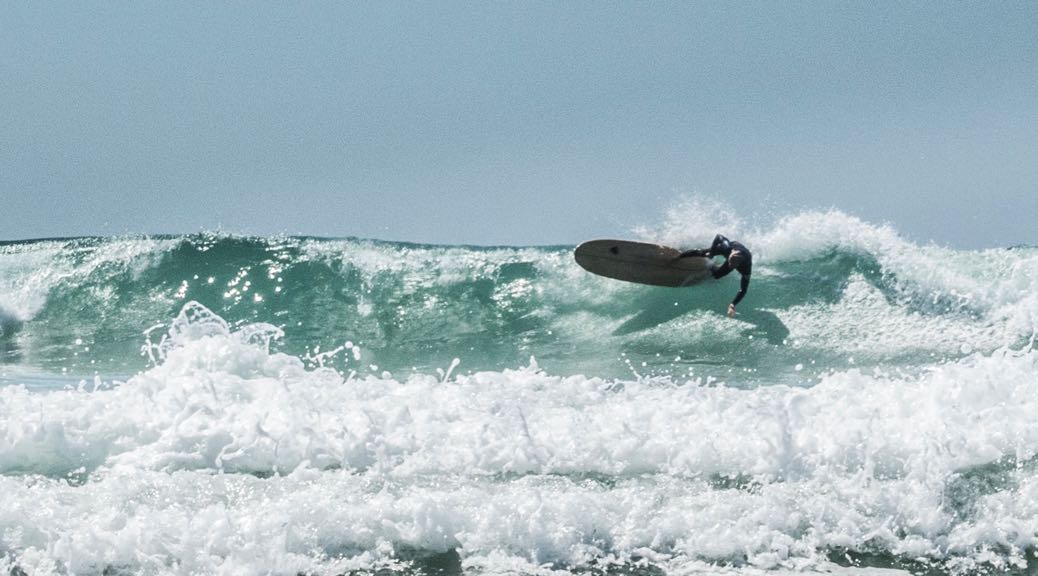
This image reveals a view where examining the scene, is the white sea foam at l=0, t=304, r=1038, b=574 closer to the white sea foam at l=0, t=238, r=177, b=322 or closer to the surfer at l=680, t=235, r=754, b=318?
the surfer at l=680, t=235, r=754, b=318

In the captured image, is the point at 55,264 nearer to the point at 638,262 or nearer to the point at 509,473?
the point at 638,262

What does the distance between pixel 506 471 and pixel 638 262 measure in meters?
6.86

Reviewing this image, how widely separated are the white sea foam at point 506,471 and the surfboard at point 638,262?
518 cm

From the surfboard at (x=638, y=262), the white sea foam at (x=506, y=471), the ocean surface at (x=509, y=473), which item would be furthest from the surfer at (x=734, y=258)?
the ocean surface at (x=509, y=473)

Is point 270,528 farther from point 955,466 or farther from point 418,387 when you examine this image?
point 955,466

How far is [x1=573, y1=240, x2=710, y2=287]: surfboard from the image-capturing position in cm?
1127

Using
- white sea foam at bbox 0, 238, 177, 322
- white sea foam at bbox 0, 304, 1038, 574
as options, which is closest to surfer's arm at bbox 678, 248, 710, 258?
white sea foam at bbox 0, 304, 1038, 574

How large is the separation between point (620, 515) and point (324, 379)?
265 cm

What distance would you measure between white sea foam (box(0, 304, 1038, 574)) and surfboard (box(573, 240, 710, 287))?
17.0ft

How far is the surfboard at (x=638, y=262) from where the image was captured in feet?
37.0

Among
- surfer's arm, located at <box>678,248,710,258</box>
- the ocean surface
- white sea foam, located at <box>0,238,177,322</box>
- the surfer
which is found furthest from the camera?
white sea foam, located at <box>0,238,177,322</box>

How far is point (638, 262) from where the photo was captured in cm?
1129

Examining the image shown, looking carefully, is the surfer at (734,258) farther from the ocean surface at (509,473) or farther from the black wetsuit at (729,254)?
the ocean surface at (509,473)

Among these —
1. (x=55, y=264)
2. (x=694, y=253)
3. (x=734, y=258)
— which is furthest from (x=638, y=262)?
(x=55, y=264)
